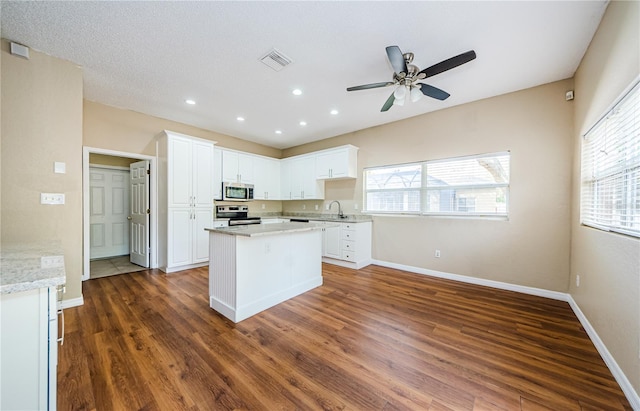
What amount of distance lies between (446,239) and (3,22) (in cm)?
566

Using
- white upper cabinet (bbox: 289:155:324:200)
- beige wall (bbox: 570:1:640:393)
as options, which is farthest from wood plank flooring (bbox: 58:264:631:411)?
white upper cabinet (bbox: 289:155:324:200)

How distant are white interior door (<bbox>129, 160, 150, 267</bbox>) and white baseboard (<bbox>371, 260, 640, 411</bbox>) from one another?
4424mm

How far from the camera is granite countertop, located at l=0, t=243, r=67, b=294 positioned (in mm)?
907

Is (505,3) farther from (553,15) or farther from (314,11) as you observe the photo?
(314,11)

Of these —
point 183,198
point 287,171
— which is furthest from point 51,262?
point 287,171

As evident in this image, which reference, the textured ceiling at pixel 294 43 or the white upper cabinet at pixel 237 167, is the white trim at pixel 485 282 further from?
the white upper cabinet at pixel 237 167

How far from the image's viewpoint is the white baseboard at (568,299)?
1521 mm

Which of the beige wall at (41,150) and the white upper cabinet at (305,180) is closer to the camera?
the beige wall at (41,150)

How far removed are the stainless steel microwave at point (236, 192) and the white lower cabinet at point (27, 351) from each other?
422cm

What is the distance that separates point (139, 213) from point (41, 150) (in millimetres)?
2271

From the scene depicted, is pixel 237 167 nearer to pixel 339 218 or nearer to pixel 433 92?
pixel 339 218

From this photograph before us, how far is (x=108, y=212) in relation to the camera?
5.09 meters

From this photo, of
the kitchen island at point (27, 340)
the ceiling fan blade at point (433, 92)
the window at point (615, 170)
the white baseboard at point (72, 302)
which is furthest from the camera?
the white baseboard at point (72, 302)

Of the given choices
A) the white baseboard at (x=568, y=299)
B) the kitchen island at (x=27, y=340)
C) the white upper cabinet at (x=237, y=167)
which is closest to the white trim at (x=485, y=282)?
the white baseboard at (x=568, y=299)
